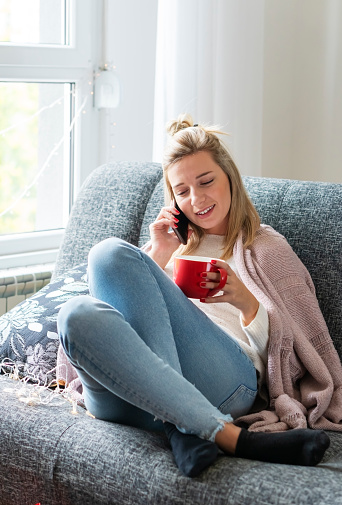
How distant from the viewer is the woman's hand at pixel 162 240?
79.7 inches

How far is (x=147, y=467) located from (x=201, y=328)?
1.17 feet

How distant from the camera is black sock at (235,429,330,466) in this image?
1.43 m

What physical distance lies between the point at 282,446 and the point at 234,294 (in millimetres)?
362

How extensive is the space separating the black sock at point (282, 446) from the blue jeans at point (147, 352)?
0.21 ft

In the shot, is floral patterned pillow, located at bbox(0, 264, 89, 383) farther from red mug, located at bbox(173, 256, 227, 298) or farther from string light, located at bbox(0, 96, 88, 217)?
string light, located at bbox(0, 96, 88, 217)

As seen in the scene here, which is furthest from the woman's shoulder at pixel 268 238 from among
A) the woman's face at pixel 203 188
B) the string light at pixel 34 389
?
the string light at pixel 34 389

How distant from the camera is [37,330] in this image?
1943 millimetres

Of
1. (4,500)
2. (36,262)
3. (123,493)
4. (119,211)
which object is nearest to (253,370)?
(123,493)

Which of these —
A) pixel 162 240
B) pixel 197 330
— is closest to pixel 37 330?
pixel 162 240

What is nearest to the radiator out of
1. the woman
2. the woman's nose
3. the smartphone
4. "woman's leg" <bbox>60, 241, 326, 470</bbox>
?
the woman

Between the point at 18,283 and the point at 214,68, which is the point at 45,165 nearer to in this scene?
the point at 18,283

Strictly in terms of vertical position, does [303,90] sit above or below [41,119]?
above

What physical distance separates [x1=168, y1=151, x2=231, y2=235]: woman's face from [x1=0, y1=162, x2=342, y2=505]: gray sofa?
152 millimetres

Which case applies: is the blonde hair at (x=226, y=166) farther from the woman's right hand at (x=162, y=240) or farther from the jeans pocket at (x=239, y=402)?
the jeans pocket at (x=239, y=402)
